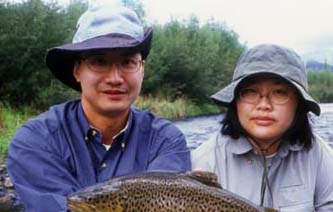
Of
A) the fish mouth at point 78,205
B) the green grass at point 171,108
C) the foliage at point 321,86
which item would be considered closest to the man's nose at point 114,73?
the fish mouth at point 78,205

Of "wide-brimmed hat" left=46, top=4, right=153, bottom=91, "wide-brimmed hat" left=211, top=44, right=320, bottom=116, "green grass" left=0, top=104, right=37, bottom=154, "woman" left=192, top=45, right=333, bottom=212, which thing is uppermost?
"wide-brimmed hat" left=46, top=4, right=153, bottom=91

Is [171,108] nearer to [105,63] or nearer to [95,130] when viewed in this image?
[95,130]

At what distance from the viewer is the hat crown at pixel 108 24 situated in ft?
11.9

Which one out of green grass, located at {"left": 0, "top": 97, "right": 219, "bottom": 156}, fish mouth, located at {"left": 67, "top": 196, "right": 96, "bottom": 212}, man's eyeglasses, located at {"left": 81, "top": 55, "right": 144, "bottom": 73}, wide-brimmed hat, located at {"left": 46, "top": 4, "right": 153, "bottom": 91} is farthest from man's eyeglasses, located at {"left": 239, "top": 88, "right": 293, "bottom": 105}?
green grass, located at {"left": 0, "top": 97, "right": 219, "bottom": 156}

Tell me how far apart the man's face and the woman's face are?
3.12ft

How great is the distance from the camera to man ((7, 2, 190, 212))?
11.5 feet

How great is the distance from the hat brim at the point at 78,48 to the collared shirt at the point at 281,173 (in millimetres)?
1090

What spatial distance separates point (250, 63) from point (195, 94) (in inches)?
1791

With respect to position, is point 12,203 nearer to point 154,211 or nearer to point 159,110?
point 154,211

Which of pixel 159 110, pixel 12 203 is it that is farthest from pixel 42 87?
pixel 12 203

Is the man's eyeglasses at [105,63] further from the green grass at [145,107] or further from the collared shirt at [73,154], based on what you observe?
the green grass at [145,107]

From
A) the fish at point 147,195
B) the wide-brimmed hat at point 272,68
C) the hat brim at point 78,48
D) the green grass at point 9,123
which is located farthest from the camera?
the green grass at point 9,123

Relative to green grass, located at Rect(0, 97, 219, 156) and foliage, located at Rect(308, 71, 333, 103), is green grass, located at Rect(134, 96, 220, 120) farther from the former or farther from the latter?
foliage, located at Rect(308, 71, 333, 103)

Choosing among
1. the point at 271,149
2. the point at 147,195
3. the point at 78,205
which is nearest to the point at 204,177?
the point at 147,195
